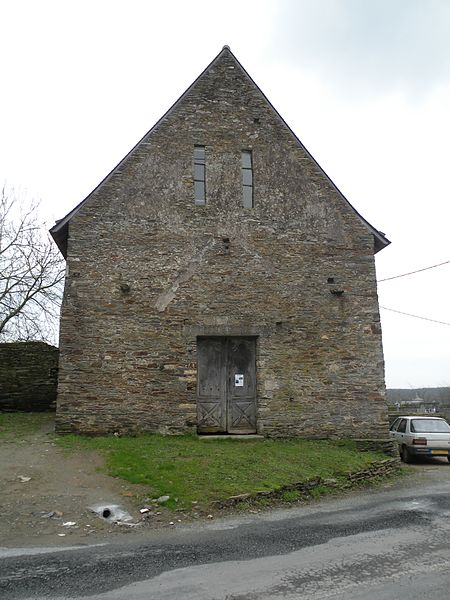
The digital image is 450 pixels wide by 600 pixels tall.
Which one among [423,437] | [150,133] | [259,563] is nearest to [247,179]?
[150,133]

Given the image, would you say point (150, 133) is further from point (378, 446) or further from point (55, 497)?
point (378, 446)

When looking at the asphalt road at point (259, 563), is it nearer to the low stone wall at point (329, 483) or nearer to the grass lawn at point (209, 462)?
the low stone wall at point (329, 483)

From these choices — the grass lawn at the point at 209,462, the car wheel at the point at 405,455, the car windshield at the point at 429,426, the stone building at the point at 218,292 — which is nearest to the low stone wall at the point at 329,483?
the grass lawn at the point at 209,462

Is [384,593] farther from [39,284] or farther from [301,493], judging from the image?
→ [39,284]

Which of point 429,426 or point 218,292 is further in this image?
point 429,426

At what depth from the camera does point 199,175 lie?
14281 mm

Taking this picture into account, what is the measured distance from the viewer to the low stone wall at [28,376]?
17109mm

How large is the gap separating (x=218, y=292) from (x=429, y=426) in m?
7.71

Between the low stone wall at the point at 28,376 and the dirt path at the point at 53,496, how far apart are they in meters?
5.93

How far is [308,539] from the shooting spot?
667 cm

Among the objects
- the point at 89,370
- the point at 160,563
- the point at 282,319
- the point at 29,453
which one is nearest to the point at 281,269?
the point at 282,319

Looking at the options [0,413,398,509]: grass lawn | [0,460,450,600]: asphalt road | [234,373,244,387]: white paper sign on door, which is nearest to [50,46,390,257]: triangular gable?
[0,413,398,509]: grass lawn

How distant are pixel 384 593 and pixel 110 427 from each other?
868 cm

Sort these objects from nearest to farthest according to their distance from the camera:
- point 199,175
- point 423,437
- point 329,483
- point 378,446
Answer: point 329,483 < point 378,446 < point 199,175 < point 423,437
